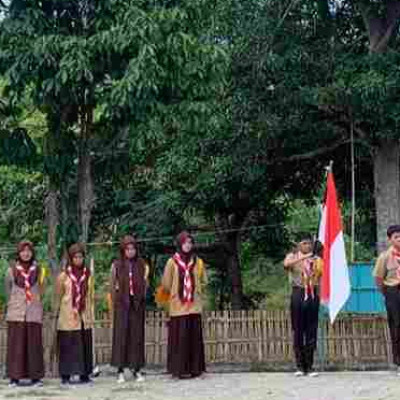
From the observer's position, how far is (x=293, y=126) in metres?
12.8

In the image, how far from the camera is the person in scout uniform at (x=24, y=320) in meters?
9.27

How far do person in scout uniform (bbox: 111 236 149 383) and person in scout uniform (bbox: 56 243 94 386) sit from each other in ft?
1.00

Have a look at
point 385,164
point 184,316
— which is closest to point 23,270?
point 184,316

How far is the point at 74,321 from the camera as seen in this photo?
9.34 metres

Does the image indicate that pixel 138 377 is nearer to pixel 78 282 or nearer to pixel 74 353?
pixel 74 353

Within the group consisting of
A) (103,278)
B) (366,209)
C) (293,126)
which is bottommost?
(103,278)

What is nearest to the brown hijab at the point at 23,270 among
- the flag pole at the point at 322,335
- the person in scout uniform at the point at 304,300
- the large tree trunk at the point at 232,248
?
the person in scout uniform at the point at 304,300

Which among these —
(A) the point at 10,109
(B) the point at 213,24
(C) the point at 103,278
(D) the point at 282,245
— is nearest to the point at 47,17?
(A) the point at 10,109

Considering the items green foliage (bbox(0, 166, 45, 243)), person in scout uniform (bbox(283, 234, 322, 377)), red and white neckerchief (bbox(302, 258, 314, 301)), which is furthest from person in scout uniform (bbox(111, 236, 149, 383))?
green foliage (bbox(0, 166, 45, 243))

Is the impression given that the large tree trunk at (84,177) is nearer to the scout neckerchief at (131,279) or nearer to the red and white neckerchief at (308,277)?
the scout neckerchief at (131,279)

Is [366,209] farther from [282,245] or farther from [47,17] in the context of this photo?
[47,17]

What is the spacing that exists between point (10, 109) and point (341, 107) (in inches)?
179

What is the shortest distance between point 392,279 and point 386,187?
4.16 metres

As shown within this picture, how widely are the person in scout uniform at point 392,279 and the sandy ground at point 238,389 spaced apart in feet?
1.68
